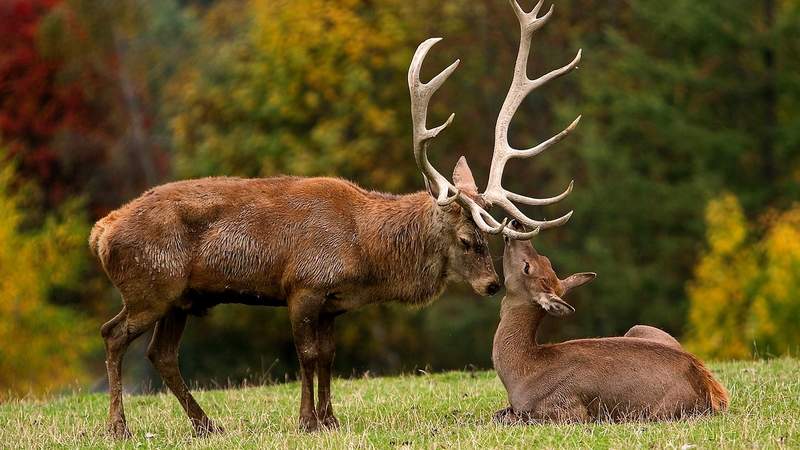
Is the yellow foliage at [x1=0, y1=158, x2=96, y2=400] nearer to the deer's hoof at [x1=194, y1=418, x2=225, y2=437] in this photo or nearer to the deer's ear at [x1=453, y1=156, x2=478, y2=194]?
the deer's hoof at [x1=194, y1=418, x2=225, y2=437]

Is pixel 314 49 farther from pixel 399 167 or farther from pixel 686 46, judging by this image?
pixel 686 46

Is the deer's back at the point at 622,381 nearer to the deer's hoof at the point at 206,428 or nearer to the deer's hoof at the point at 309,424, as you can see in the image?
the deer's hoof at the point at 309,424

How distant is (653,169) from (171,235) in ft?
78.8

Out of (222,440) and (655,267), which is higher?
(222,440)

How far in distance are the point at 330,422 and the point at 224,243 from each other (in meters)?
1.55

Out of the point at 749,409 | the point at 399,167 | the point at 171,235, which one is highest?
the point at 171,235

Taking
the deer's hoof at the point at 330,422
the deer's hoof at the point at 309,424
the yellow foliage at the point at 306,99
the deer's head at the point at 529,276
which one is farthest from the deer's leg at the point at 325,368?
the yellow foliage at the point at 306,99

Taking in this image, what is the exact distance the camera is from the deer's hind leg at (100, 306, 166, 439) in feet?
35.8

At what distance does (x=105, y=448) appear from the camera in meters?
10.1

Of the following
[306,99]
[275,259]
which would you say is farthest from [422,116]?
[306,99]

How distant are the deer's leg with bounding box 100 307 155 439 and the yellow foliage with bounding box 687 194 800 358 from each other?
1775 cm

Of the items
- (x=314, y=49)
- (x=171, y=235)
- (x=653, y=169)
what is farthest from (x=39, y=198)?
(x=171, y=235)

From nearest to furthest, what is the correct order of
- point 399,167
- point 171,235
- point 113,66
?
point 171,235, point 399,167, point 113,66

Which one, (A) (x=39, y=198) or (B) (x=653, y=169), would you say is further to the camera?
(A) (x=39, y=198)
